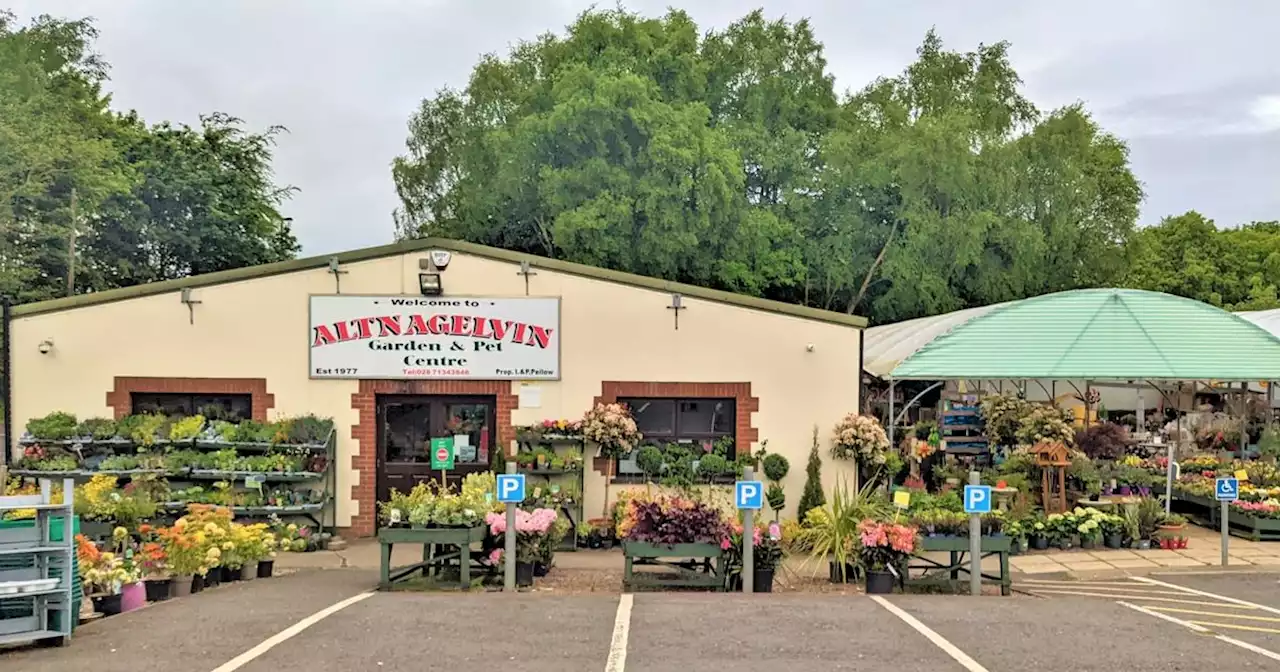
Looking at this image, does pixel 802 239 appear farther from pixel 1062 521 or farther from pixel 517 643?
pixel 517 643

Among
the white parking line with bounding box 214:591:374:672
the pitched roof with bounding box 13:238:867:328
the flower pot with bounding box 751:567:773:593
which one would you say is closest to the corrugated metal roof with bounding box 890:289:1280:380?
the pitched roof with bounding box 13:238:867:328

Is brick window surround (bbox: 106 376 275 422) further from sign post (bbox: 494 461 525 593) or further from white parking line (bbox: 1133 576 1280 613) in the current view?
white parking line (bbox: 1133 576 1280 613)

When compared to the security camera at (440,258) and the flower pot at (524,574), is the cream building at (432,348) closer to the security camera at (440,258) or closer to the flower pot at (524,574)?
the security camera at (440,258)

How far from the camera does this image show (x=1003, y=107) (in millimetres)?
30406

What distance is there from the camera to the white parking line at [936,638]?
581 cm

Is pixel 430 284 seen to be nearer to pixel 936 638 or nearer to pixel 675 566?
pixel 675 566

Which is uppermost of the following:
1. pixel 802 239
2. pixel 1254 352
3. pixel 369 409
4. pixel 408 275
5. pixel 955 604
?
pixel 802 239

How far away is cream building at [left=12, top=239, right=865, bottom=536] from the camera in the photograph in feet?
40.4

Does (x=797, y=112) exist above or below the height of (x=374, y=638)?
above

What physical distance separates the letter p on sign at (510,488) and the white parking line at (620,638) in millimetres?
1343

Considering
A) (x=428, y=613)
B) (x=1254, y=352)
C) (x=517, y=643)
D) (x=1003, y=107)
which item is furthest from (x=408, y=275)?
(x=1003, y=107)

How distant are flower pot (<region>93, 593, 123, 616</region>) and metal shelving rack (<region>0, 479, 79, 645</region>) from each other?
1112 mm

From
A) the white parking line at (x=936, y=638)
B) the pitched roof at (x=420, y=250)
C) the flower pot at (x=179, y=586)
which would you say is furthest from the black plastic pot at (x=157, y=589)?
the white parking line at (x=936, y=638)

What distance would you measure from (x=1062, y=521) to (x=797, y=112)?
19.6 m
